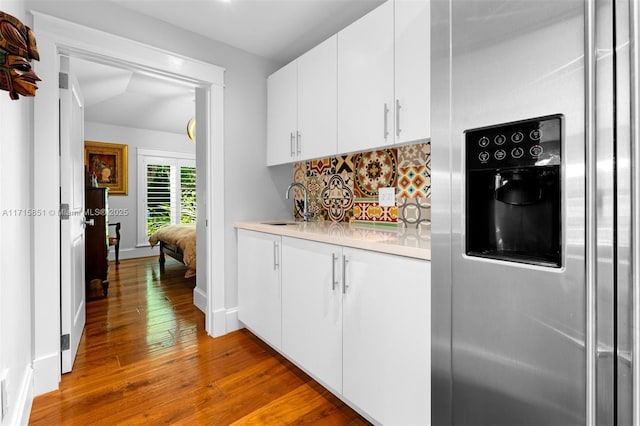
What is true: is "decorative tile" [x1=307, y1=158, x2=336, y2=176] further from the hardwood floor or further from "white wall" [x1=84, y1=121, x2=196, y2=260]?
"white wall" [x1=84, y1=121, x2=196, y2=260]

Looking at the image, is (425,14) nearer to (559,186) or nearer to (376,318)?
(559,186)

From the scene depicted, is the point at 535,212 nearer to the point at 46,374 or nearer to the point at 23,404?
the point at 23,404

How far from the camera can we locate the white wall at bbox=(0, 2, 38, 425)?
1248mm

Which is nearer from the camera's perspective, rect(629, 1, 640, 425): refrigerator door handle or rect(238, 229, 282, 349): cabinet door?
rect(629, 1, 640, 425): refrigerator door handle

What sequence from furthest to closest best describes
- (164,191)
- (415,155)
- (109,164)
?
(164,191)
(109,164)
(415,155)

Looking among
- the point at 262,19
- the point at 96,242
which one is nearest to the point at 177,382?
the point at 96,242

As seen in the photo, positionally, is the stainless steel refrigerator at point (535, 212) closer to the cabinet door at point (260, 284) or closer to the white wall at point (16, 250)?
the cabinet door at point (260, 284)

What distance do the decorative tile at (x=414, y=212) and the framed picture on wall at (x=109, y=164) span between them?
5.34 m

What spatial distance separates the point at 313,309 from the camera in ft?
5.85

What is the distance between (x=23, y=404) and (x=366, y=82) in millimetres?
2396

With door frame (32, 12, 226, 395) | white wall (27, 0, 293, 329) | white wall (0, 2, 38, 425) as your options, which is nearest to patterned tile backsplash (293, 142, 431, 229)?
white wall (27, 0, 293, 329)

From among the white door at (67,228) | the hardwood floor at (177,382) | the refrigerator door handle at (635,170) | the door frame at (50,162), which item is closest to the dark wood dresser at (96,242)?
the hardwood floor at (177,382)

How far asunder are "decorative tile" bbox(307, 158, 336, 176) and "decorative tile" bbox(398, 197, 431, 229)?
29.9 inches

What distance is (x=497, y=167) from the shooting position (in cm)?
94
